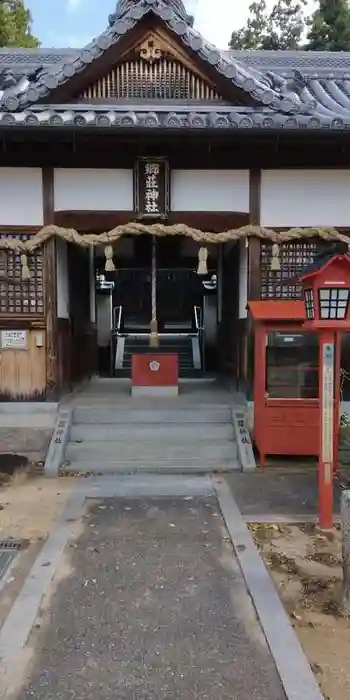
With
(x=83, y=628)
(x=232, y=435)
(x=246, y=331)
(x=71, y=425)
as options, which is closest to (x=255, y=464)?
(x=232, y=435)

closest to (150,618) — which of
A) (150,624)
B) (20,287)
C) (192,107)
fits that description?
(150,624)

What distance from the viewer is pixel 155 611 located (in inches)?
168

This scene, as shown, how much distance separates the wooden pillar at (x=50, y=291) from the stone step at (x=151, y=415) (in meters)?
0.65

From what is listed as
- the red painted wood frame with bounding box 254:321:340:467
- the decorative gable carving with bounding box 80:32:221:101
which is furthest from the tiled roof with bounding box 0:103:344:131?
the red painted wood frame with bounding box 254:321:340:467

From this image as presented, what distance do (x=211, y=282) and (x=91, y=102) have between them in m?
6.38

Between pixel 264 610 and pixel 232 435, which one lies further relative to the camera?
pixel 232 435

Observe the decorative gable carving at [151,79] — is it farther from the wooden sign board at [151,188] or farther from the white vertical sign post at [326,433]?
the white vertical sign post at [326,433]

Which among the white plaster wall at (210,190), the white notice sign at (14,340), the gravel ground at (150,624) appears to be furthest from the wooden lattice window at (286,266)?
the gravel ground at (150,624)

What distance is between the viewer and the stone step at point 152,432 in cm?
884

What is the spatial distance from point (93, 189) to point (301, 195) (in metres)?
3.41

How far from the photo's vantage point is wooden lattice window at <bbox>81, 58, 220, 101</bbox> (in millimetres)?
9273

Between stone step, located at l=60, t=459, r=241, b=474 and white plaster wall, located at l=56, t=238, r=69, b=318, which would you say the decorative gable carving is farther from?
stone step, located at l=60, t=459, r=241, b=474

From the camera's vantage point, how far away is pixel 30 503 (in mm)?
6867

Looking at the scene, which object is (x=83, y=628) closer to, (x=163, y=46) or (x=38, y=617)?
(x=38, y=617)
